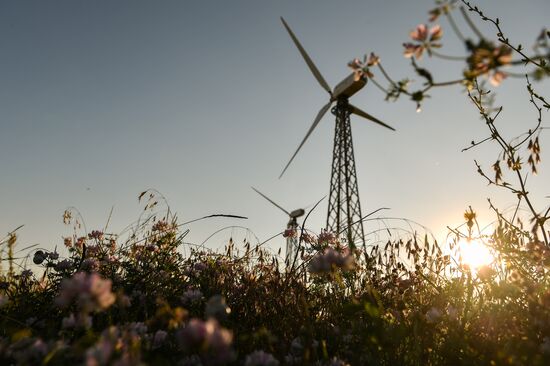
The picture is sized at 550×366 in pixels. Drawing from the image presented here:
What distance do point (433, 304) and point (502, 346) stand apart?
76 cm

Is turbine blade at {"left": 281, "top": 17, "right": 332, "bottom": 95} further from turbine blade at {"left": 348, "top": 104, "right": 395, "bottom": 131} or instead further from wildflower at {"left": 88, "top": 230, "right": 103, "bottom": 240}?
wildflower at {"left": 88, "top": 230, "right": 103, "bottom": 240}

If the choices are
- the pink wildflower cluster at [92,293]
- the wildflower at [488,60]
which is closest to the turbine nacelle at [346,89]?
the wildflower at [488,60]

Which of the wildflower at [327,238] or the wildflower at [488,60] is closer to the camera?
the wildflower at [488,60]

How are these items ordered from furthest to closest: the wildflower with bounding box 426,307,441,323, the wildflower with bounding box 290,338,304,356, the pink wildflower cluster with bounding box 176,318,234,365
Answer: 1. the wildflower with bounding box 426,307,441,323
2. the wildflower with bounding box 290,338,304,356
3. the pink wildflower cluster with bounding box 176,318,234,365

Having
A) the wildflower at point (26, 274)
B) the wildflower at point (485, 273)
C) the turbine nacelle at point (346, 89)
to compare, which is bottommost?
the wildflower at point (485, 273)

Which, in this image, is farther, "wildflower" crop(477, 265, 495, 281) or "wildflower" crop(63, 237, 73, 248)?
"wildflower" crop(63, 237, 73, 248)

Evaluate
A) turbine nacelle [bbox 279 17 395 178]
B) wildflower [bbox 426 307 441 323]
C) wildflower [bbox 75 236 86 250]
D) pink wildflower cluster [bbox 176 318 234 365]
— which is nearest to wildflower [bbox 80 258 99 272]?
wildflower [bbox 75 236 86 250]

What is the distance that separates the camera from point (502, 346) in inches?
103

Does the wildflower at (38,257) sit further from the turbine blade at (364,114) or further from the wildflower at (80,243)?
the turbine blade at (364,114)

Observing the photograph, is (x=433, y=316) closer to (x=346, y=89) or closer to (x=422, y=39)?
(x=422, y=39)

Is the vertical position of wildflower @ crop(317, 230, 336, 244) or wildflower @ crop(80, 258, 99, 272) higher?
wildflower @ crop(317, 230, 336, 244)

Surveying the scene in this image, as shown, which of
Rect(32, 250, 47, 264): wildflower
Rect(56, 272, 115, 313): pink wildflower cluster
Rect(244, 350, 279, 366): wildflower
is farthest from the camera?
Rect(32, 250, 47, 264): wildflower

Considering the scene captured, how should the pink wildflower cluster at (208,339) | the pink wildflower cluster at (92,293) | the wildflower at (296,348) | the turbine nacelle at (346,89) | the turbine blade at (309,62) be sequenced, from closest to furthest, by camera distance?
the pink wildflower cluster at (208,339) → the pink wildflower cluster at (92,293) → the wildflower at (296,348) → the turbine blade at (309,62) → the turbine nacelle at (346,89)

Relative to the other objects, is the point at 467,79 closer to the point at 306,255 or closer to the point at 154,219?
the point at 306,255
